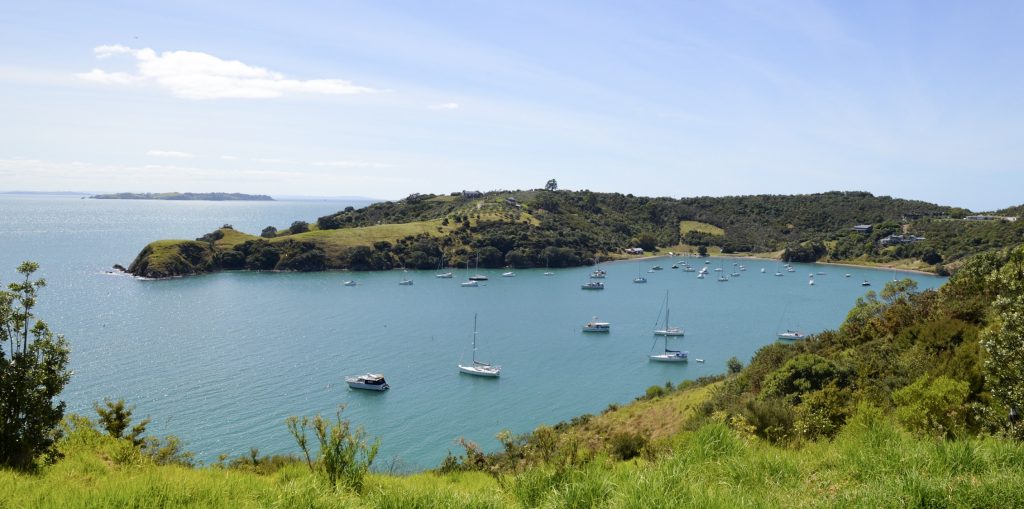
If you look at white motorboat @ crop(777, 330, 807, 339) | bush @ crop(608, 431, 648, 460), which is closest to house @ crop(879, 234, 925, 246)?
white motorboat @ crop(777, 330, 807, 339)

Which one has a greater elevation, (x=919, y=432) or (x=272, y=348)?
(x=919, y=432)

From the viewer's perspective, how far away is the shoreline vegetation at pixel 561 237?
395 ft

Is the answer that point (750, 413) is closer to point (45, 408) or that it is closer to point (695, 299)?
point (45, 408)

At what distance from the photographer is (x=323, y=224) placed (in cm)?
15525

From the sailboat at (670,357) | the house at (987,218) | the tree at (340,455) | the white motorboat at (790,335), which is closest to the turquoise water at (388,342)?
the sailboat at (670,357)

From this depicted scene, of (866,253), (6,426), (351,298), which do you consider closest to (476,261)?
(351,298)

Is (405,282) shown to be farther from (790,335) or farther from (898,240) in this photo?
(898,240)

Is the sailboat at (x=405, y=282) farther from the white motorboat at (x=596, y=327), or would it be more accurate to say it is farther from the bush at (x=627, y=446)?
the bush at (x=627, y=446)

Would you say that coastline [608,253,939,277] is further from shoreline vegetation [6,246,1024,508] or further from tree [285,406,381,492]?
tree [285,406,381,492]

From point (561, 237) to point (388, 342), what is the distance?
89879 mm

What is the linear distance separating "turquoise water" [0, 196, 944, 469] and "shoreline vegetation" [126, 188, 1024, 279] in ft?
32.9

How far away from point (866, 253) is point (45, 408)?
555 ft

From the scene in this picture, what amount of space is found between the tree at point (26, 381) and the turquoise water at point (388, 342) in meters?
23.5

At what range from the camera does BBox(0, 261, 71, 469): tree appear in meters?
10.4
